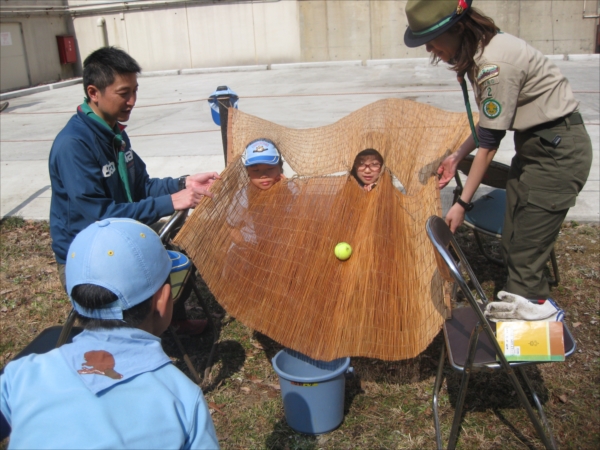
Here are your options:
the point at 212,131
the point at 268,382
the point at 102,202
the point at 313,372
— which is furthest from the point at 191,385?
the point at 212,131

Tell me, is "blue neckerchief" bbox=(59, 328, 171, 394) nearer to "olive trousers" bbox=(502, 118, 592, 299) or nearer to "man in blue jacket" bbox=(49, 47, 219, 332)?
"man in blue jacket" bbox=(49, 47, 219, 332)

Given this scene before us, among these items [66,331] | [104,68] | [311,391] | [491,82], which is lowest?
[311,391]

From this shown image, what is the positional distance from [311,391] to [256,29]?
16134 millimetres

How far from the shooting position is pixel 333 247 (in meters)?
3.23

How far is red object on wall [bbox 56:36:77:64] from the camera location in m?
17.5

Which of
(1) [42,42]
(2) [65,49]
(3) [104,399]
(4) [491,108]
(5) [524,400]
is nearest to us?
(3) [104,399]

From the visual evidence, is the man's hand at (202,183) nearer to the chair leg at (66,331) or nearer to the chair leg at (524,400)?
the chair leg at (66,331)

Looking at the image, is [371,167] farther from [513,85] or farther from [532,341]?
[532,341]

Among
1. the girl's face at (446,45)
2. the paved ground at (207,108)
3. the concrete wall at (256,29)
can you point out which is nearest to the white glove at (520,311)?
the girl's face at (446,45)

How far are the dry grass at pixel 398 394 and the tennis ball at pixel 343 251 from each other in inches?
24.3

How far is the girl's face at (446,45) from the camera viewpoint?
271 centimetres

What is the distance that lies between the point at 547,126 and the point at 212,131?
20.6 feet

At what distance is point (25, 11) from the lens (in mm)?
15734

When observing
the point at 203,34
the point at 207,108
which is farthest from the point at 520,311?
the point at 203,34
